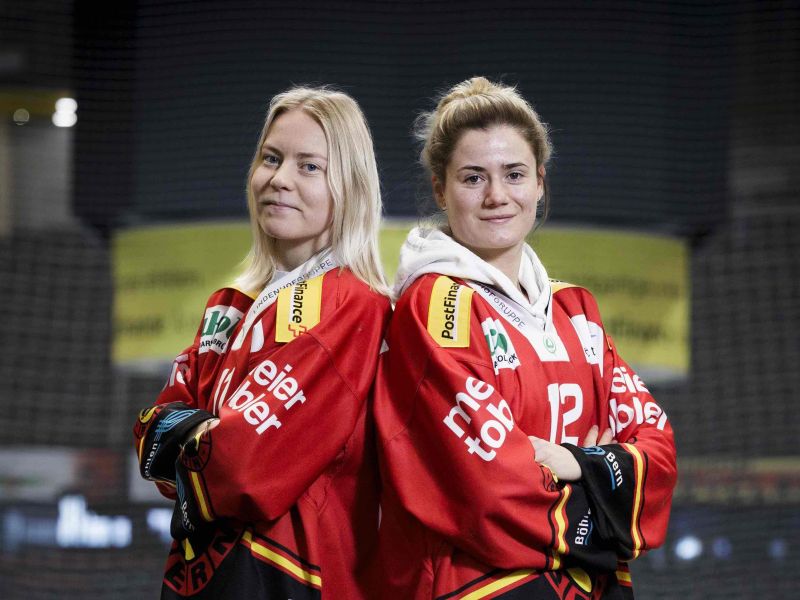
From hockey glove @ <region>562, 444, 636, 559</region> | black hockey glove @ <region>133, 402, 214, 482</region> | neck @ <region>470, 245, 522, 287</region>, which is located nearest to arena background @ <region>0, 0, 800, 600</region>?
neck @ <region>470, 245, 522, 287</region>

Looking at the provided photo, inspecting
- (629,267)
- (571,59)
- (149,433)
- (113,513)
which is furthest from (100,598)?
(149,433)

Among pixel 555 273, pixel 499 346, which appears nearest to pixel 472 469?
pixel 499 346

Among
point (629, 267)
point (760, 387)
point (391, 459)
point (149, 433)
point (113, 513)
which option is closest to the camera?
point (391, 459)

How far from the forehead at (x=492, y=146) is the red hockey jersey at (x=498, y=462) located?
0.63 feet

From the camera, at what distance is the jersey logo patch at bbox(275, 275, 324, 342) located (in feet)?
5.15

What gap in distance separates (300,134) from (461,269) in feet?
1.10

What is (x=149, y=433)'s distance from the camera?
1.60m

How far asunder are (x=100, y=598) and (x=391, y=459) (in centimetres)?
371

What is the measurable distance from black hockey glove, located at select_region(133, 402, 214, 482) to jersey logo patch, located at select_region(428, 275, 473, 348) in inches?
13.8

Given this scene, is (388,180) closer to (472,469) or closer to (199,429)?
(199,429)

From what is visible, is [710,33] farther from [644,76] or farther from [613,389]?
[613,389]

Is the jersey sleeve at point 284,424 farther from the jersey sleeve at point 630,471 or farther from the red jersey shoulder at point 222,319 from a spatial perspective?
the jersey sleeve at point 630,471

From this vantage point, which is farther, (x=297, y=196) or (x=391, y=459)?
(x=297, y=196)

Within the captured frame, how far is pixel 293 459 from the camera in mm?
1504
